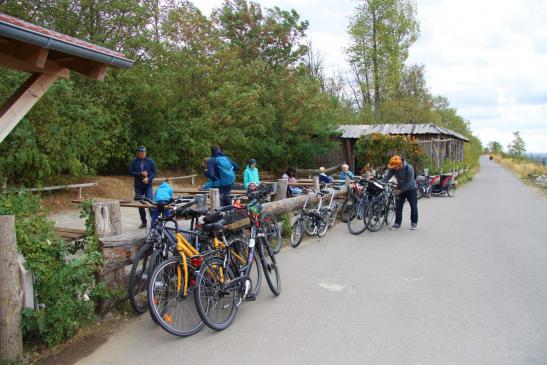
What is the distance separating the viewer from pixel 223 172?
27.2 feet

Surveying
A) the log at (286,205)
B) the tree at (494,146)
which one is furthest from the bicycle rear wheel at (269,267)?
the tree at (494,146)

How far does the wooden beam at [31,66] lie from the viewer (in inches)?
171

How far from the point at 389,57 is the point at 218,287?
34953 mm

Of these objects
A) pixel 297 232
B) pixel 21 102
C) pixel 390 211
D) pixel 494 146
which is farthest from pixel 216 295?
pixel 494 146

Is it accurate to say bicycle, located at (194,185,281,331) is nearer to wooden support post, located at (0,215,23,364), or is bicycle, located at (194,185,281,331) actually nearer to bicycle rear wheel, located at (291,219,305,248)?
wooden support post, located at (0,215,23,364)

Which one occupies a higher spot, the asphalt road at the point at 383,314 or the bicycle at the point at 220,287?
the bicycle at the point at 220,287

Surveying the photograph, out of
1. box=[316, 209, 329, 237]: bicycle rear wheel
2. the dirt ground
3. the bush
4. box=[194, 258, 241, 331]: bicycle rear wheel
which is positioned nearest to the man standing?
box=[316, 209, 329, 237]: bicycle rear wheel

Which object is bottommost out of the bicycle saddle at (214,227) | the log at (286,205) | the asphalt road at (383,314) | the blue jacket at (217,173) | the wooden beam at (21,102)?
the asphalt road at (383,314)

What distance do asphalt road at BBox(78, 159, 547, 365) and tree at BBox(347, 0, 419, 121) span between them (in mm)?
30356

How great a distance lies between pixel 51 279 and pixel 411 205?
800 centimetres

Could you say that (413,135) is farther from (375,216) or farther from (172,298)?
(172,298)

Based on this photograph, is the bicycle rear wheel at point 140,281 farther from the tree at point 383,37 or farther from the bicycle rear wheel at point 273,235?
the tree at point 383,37

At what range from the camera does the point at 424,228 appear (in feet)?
32.6

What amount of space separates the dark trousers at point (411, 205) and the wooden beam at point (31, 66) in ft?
25.0
